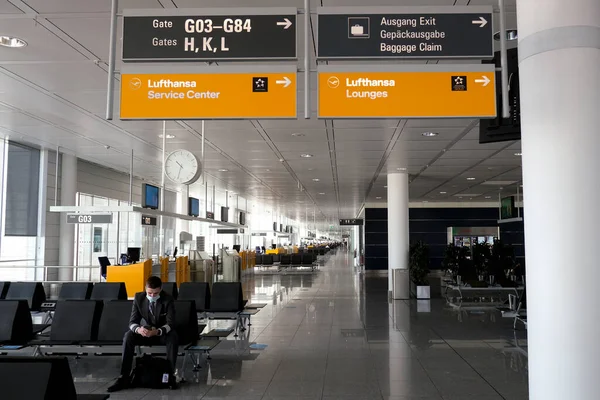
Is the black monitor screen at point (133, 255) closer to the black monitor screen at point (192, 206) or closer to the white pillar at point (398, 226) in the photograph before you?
the black monitor screen at point (192, 206)

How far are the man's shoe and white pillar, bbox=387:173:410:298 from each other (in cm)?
1136

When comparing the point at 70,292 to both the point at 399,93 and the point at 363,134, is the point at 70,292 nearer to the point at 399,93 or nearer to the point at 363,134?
the point at 363,134

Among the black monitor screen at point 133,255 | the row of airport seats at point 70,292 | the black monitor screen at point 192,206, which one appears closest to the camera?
the row of airport seats at point 70,292

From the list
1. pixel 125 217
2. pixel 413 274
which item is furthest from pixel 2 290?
pixel 125 217

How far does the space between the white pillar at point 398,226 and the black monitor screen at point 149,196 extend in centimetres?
802

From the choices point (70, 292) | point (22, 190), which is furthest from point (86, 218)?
point (22, 190)

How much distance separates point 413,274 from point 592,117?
13.3 metres

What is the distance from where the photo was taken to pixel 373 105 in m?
4.17

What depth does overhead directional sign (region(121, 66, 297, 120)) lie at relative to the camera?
4.25 m

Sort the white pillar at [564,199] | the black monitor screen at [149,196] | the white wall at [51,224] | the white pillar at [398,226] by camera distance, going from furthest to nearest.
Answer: the white pillar at [398,226] → the white wall at [51,224] → the black monitor screen at [149,196] → the white pillar at [564,199]

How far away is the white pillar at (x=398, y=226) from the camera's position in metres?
16.3

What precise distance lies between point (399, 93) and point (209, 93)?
1574 mm

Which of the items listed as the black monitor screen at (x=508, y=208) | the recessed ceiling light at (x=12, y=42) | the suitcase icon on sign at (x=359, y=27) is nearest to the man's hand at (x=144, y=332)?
the recessed ceiling light at (x=12, y=42)

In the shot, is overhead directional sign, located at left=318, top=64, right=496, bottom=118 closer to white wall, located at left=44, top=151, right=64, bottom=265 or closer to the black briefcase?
the black briefcase
